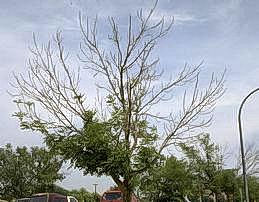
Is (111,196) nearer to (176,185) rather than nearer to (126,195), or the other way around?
(176,185)

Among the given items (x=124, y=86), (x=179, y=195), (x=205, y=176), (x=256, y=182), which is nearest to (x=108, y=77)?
(x=124, y=86)

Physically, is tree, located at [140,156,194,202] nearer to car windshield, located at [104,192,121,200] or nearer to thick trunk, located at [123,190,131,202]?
car windshield, located at [104,192,121,200]

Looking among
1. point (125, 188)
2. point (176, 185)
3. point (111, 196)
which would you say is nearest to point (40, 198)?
point (111, 196)

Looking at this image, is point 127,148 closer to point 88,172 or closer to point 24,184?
point 88,172

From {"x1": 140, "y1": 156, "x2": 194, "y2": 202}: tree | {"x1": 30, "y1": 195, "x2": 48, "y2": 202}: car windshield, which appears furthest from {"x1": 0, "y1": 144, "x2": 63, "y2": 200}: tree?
{"x1": 30, "y1": 195, "x2": 48, "y2": 202}: car windshield

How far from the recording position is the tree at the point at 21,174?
152ft

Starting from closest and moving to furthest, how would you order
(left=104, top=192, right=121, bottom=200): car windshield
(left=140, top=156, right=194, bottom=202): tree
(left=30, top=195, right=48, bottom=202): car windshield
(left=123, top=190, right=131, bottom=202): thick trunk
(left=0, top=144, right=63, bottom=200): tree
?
1. (left=123, top=190, right=131, bottom=202): thick trunk
2. (left=30, top=195, right=48, bottom=202): car windshield
3. (left=104, top=192, right=121, bottom=200): car windshield
4. (left=140, top=156, right=194, bottom=202): tree
5. (left=0, top=144, right=63, bottom=200): tree

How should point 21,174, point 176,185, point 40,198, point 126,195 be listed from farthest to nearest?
point 21,174 < point 176,185 < point 40,198 < point 126,195

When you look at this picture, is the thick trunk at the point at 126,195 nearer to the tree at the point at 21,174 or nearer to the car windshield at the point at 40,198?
the car windshield at the point at 40,198

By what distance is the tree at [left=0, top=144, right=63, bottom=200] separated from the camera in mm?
46312

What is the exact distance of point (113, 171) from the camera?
13680mm

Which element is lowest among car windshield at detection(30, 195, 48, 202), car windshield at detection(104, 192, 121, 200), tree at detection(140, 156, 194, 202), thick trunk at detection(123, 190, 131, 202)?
thick trunk at detection(123, 190, 131, 202)

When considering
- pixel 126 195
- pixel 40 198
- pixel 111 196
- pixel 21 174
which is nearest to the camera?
pixel 126 195

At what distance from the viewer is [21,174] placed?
155 ft
